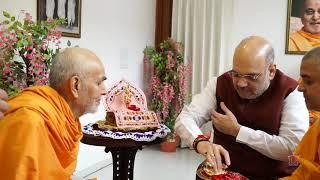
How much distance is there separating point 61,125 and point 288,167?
1226 mm

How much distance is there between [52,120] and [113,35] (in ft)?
10.4

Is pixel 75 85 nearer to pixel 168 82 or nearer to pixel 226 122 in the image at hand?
pixel 226 122

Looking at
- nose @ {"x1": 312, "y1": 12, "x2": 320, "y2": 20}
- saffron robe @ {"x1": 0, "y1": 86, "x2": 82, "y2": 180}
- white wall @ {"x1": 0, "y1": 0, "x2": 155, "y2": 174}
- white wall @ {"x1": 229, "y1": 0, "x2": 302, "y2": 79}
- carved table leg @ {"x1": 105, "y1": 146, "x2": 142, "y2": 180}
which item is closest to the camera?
saffron robe @ {"x1": 0, "y1": 86, "x2": 82, "y2": 180}

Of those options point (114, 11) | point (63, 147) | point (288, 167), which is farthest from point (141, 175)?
point (63, 147)

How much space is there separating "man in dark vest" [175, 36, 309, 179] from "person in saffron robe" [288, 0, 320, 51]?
319 cm

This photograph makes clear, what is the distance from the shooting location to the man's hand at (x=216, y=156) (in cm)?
175

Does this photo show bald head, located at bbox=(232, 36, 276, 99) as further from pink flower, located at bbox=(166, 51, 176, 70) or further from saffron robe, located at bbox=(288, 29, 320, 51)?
saffron robe, located at bbox=(288, 29, 320, 51)

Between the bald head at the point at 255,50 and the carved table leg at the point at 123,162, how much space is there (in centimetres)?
122

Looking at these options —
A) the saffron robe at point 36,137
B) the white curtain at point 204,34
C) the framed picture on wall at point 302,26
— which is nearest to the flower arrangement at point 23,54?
the saffron robe at point 36,137

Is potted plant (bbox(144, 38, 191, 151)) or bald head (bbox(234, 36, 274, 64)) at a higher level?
bald head (bbox(234, 36, 274, 64))

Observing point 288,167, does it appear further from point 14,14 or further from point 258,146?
point 14,14

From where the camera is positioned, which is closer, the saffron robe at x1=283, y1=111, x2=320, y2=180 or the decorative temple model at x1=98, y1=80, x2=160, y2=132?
the saffron robe at x1=283, y1=111, x2=320, y2=180

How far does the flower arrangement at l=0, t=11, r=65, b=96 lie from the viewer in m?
2.52

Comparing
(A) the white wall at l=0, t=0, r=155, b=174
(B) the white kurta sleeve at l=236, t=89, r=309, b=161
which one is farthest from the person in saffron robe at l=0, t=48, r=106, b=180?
(A) the white wall at l=0, t=0, r=155, b=174
